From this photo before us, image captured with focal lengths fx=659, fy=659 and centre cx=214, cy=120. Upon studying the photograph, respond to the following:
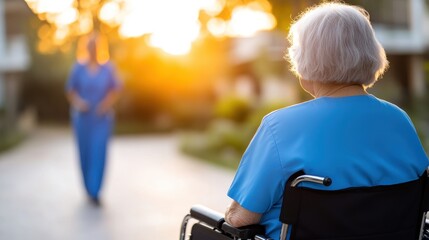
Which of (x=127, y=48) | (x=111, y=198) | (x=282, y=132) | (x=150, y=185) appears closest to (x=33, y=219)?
(x=111, y=198)

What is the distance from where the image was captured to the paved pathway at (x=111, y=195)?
5.89 m

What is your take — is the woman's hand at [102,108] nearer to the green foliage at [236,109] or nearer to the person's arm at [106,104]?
the person's arm at [106,104]

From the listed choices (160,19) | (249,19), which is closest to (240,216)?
(249,19)

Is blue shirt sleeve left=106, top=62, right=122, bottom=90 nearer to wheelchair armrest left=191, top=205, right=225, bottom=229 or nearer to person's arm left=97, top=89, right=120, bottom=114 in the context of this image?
person's arm left=97, top=89, right=120, bottom=114

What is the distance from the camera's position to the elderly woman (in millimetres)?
2137

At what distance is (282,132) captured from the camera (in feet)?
7.05

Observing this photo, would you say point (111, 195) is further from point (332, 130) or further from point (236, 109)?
point (236, 109)

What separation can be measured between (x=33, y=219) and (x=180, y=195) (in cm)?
215

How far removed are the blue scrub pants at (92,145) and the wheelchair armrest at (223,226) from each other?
4.72 metres

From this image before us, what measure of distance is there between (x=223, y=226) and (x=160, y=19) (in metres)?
14.4

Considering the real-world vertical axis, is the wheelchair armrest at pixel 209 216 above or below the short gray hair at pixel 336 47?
below

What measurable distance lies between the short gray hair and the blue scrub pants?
5.26 metres

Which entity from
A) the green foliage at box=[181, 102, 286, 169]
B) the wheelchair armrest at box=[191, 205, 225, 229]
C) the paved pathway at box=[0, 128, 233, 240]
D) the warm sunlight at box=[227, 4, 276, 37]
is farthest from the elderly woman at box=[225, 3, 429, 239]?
the green foliage at box=[181, 102, 286, 169]


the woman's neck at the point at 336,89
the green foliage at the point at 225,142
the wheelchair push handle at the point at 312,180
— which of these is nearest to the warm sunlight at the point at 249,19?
the green foliage at the point at 225,142
